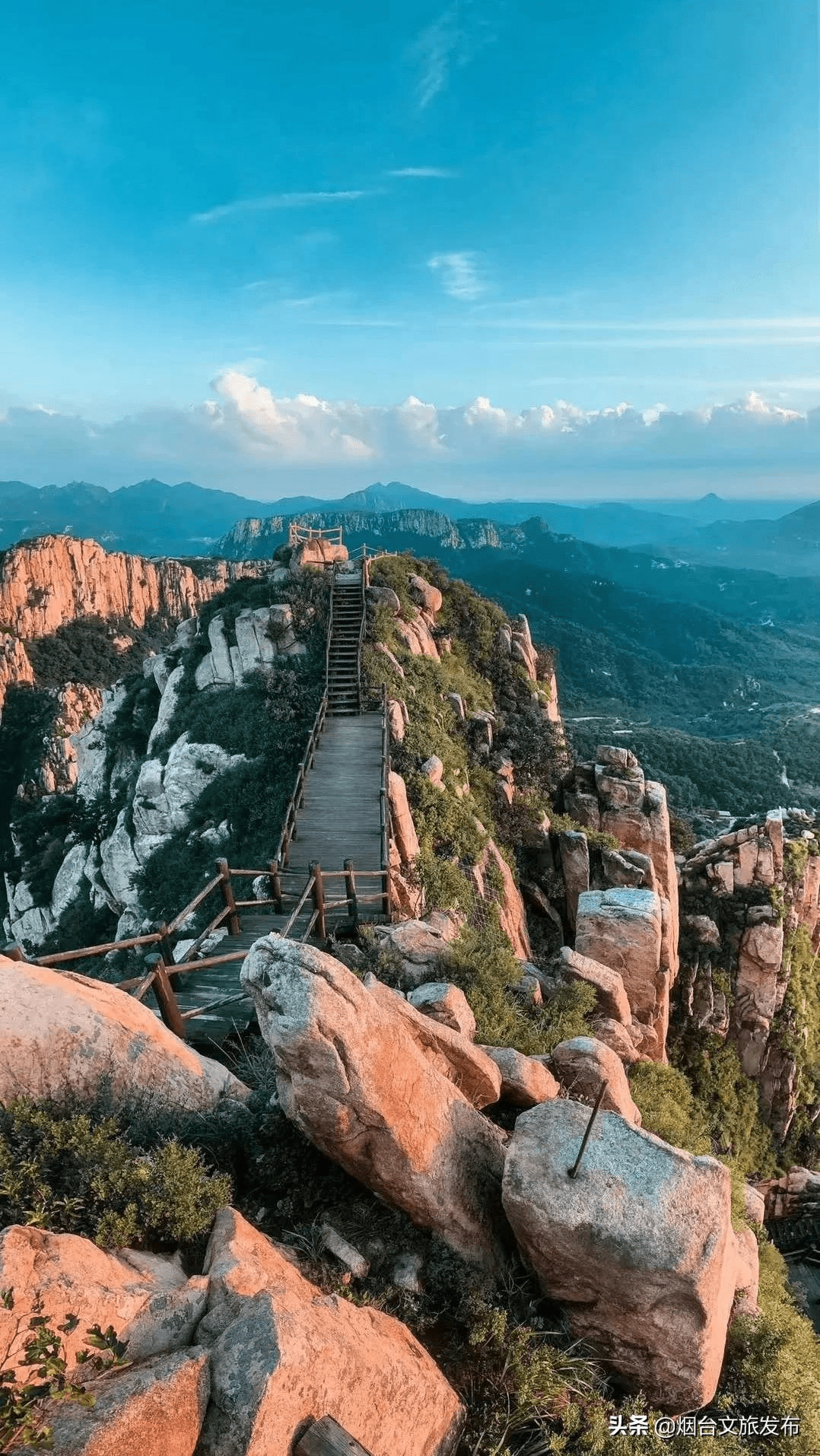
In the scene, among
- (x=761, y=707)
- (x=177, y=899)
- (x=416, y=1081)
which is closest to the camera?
(x=416, y=1081)

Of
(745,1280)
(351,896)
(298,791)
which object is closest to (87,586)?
(298,791)

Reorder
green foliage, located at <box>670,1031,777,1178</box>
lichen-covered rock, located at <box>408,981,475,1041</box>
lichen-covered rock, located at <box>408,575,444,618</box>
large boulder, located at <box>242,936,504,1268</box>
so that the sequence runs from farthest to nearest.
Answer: lichen-covered rock, located at <box>408,575,444,618</box> → green foliage, located at <box>670,1031,777,1178</box> → lichen-covered rock, located at <box>408,981,475,1041</box> → large boulder, located at <box>242,936,504,1268</box>

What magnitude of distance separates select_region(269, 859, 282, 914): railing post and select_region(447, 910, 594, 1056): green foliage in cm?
359

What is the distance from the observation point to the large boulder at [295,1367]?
12.8 ft

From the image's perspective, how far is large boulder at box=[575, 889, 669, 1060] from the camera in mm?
15375

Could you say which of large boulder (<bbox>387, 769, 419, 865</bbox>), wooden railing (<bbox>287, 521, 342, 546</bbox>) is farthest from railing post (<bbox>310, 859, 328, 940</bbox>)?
wooden railing (<bbox>287, 521, 342, 546</bbox>)

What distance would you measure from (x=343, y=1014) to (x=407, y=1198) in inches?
69.3

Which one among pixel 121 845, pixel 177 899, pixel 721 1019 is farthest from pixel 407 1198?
pixel 121 845

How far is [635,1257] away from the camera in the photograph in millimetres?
5375

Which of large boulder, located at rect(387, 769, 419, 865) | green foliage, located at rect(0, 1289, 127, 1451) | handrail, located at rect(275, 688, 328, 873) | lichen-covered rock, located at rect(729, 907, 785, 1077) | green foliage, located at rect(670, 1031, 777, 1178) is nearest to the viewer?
green foliage, located at rect(0, 1289, 127, 1451)

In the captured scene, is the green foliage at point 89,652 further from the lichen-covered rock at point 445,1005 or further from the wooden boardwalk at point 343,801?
the lichen-covered rock at point 445,1005

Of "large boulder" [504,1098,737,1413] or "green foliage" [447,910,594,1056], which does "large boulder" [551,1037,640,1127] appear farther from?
"large boulder" [504,1098,737,1413]

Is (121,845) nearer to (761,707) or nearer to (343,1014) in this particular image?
(343,1014)

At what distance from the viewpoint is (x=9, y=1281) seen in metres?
3.70
